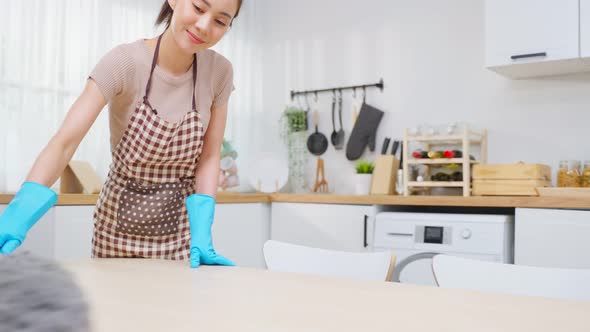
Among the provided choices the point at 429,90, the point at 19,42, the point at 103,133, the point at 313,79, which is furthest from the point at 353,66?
the point at 19,42

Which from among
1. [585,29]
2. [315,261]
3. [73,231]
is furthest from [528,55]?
[73,231]

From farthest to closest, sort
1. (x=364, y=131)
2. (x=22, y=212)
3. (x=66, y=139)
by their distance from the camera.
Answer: (x=364, y=131)
(x=66, y=139)
(x=22, y=212)

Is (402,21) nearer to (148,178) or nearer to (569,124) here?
(569,124)

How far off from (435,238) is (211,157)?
4.87 feet

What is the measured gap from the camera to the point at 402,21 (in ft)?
11.1

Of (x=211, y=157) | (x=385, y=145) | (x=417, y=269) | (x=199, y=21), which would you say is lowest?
(x=417, y=269)

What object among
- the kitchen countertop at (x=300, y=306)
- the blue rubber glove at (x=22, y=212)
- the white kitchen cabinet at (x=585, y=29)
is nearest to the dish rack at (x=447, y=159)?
the white kitchen cabinet at (x=585, y=29)

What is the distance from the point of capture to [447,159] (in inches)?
112

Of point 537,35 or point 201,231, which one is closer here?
point 201,231

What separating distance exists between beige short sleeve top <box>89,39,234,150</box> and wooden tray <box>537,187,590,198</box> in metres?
1.67

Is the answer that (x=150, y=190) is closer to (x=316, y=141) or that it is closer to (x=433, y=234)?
(x=433, y=234)

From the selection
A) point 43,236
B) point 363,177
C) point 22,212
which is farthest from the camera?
point 363,177

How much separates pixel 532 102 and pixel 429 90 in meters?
0.57

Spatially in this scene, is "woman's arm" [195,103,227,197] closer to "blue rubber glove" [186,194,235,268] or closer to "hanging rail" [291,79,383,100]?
"blue rubber glove" [186,194,235,268]
